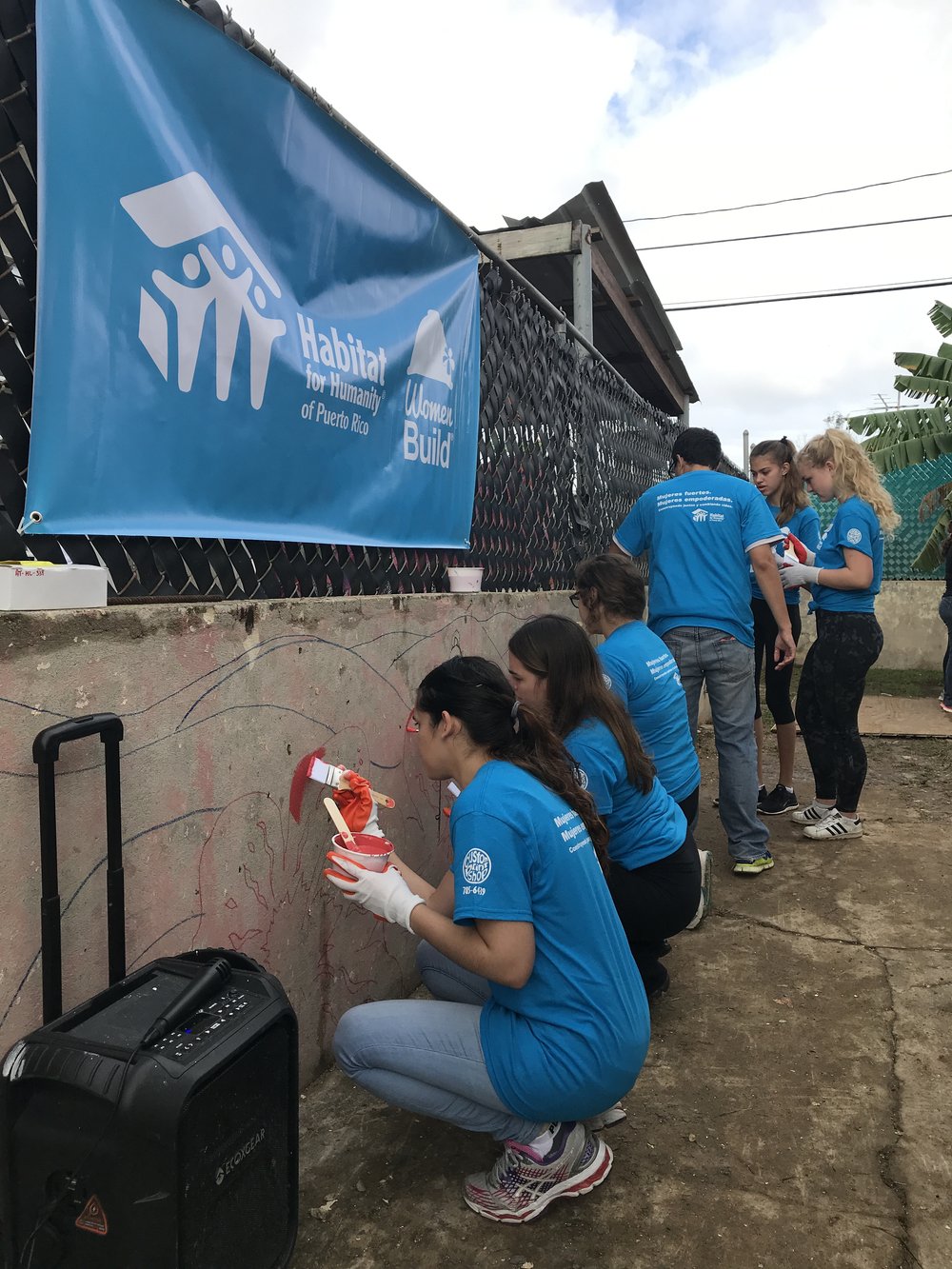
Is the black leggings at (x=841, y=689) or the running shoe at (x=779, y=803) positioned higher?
the black leggings at (x=841, y=689)

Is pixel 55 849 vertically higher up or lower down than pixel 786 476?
lower down

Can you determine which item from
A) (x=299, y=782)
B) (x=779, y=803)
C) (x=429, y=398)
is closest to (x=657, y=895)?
(x=299, y=782)

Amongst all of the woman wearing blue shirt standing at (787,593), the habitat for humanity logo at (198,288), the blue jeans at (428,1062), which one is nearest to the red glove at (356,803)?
the blue jeans at (428,1062)

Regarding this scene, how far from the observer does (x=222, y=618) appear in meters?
2.06

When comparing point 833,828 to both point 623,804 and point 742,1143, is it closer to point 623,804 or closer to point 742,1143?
point 623,804

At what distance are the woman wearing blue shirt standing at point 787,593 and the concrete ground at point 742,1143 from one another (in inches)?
65.5

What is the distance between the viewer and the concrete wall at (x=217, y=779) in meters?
1.57

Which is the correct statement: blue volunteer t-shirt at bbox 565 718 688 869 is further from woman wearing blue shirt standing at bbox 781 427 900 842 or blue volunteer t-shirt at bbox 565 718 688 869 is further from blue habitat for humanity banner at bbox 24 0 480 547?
woman wearing blue shirt standing at bbox 781 427 900 842

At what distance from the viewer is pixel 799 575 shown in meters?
4.66

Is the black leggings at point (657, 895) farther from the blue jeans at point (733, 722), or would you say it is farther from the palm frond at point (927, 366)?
the palm frond at point (927, 366)

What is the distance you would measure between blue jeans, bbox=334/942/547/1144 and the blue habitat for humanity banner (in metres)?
1.24

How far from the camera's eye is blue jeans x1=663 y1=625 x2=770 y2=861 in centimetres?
426

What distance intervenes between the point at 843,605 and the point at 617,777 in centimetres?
246

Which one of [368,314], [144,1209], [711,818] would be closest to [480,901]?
[144,1209]
